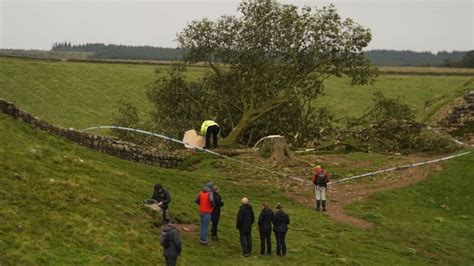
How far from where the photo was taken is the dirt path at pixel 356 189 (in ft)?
87.0

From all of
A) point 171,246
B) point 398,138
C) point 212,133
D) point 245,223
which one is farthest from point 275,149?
point 171,246

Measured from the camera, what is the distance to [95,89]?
270ft

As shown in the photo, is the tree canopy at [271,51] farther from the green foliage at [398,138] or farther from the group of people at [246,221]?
the group of people at [246,221]

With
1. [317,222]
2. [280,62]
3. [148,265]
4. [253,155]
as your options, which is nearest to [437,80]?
[280,62]

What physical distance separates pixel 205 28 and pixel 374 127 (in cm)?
1326

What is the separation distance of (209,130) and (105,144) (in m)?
7.94

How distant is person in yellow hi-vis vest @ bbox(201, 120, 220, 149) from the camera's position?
34.8m

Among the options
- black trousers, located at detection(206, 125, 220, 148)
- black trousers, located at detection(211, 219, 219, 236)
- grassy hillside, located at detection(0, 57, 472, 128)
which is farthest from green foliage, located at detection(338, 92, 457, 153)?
grassy hillside, located at detection(0, 57, 472, 128)

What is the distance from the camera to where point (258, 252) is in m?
20.2

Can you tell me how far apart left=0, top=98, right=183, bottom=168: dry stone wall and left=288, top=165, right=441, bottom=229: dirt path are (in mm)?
7124

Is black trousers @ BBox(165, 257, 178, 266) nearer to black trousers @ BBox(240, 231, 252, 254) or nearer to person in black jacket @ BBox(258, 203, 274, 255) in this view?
black trousers @ BBox(240, 231, 252, 254)

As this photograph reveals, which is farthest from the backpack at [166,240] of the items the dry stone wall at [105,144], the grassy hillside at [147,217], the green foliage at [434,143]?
the green foliage at [434,143]

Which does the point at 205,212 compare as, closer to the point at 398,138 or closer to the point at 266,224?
the point at 266,224

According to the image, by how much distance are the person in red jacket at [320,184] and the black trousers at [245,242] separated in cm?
709
